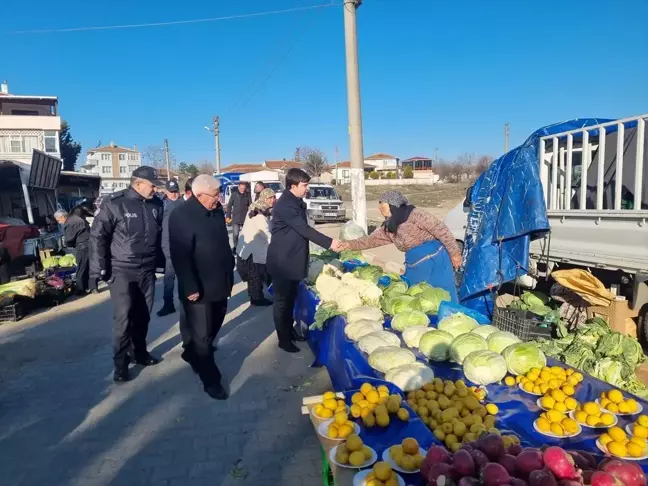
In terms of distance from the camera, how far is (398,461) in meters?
2.24

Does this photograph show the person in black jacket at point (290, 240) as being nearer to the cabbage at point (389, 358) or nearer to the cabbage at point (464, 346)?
the cabbage at point (389, 358)

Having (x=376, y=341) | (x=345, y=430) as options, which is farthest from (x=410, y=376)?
(x=345, y=430)

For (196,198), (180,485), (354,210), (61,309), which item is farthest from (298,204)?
(354,210)

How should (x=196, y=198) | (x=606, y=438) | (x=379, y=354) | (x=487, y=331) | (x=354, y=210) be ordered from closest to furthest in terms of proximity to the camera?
(x=606, y=438), (x=379, y=354), (x=487, y=331), (x=196, y=198), (x=354, y=210)

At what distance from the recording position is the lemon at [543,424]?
103 inches

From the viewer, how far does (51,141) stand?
3061cm

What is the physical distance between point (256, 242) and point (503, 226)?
12.0 feet

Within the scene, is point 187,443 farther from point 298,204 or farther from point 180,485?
point 298,204

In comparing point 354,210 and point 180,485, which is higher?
point 354,210

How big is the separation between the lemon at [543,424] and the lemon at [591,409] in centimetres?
24

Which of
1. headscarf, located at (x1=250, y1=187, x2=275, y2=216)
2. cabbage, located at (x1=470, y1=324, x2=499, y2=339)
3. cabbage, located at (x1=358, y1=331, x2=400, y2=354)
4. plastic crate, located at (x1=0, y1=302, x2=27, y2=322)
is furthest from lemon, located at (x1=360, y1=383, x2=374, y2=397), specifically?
plastic crate, located at (x1=0, y1=302, x2=27, y2=322)

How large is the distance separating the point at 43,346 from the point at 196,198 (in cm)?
349

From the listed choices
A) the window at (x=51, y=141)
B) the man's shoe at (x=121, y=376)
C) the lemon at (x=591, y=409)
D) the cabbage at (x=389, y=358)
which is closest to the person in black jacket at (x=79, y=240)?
the man's shoe at (x=121, y=376)

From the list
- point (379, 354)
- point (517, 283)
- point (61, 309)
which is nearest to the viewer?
point (379, 354)
